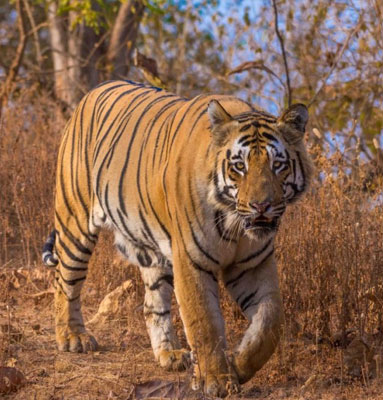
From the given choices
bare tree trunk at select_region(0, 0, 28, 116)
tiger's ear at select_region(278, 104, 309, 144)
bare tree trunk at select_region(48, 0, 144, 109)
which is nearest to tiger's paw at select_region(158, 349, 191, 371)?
tiger's ear at select_region(278, 104, 309, 144)

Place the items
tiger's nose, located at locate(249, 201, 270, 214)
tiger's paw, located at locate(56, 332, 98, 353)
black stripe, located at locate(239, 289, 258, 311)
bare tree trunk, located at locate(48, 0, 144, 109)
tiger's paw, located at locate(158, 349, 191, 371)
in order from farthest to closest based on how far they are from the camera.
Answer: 1. bare tree trunk, located at locate(48, 0, 144, 109)
2. tiger's paw, located at locate(56, 332, 98, 353)
3. tiger's paw, located at locate(158, 349, 191, 371)
4. black stripe, located at locate(239, 289, 258, 311)
5. tiger's nose, located at locate(249, 201, 270, 214)

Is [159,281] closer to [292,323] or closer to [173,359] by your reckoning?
[173,359]

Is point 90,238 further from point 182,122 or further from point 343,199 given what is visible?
point 343,199

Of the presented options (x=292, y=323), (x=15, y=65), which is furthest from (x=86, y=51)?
(x=292, y=323)

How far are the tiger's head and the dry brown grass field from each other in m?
0.68

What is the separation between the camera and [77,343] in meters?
4.83

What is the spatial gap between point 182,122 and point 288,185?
Result: 729 mm

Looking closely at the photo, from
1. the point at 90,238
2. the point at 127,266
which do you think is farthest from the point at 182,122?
the point at 127,266

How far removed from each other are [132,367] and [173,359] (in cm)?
29

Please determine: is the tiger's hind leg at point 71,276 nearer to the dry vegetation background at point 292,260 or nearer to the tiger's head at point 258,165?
the dry vegetation background at point 292,260

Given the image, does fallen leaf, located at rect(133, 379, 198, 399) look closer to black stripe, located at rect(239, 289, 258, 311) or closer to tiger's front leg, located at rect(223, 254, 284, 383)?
tiger's front leg, located at rect(223, 254, 284, 383)

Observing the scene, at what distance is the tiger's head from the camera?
141 inches

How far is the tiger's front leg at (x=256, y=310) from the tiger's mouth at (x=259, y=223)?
35 cm

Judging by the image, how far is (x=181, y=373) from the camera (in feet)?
14.3
